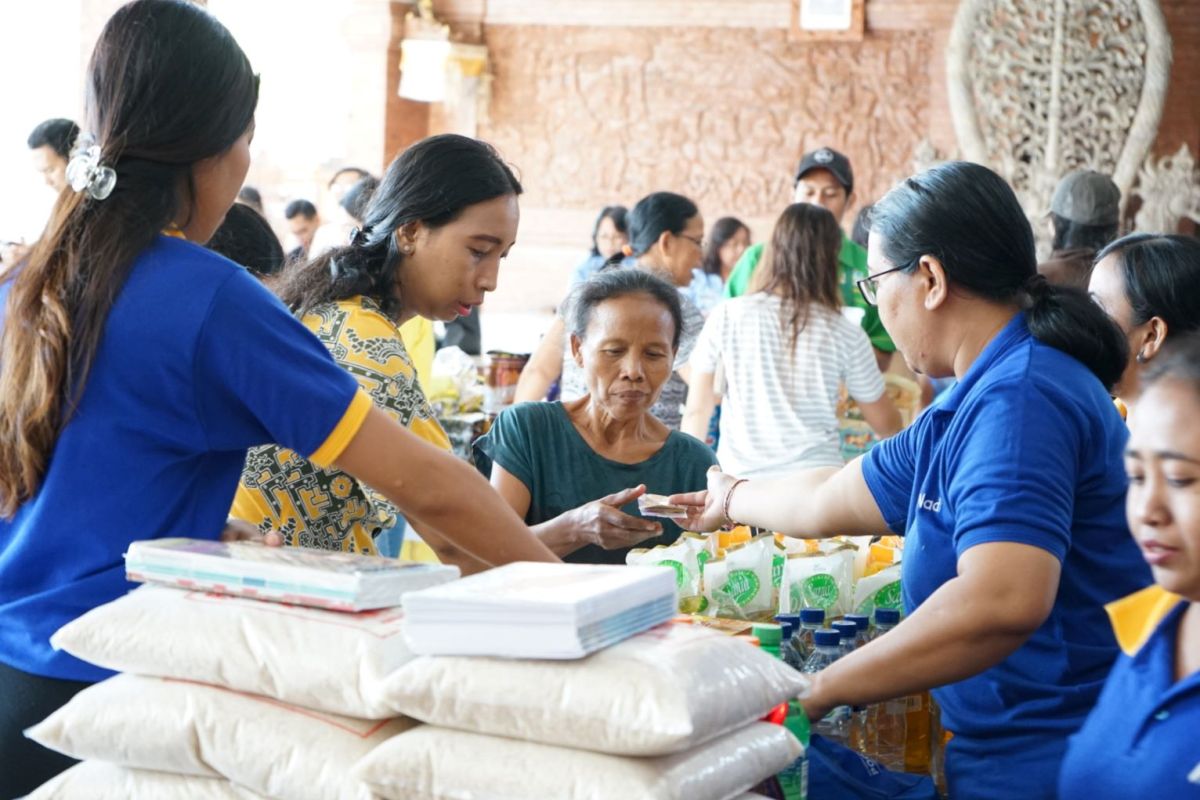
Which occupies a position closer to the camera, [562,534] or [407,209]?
[407,209]

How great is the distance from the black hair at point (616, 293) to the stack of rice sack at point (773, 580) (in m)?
0.94

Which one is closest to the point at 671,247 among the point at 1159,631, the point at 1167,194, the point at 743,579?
the point at 743,579

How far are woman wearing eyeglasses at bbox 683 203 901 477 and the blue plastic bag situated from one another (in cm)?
280

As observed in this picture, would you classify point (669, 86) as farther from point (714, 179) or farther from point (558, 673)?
point (558, 673)

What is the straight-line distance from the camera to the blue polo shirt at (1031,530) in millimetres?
1816

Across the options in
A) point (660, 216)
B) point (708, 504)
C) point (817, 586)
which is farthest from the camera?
point (660, 216)

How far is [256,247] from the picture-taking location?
3.37m

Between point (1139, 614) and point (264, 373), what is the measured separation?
3.42 ft

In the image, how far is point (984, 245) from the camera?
6.73 ft

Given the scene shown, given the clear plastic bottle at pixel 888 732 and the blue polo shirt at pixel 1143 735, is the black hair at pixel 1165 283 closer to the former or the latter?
the clear plastic bottle at pixel 888 732

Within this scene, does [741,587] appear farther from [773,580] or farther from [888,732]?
[888,732]

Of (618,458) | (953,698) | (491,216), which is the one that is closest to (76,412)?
(491,216)

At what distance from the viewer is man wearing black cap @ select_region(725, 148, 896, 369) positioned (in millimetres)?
5543

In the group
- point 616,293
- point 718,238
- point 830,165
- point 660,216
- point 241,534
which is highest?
point 830,165
